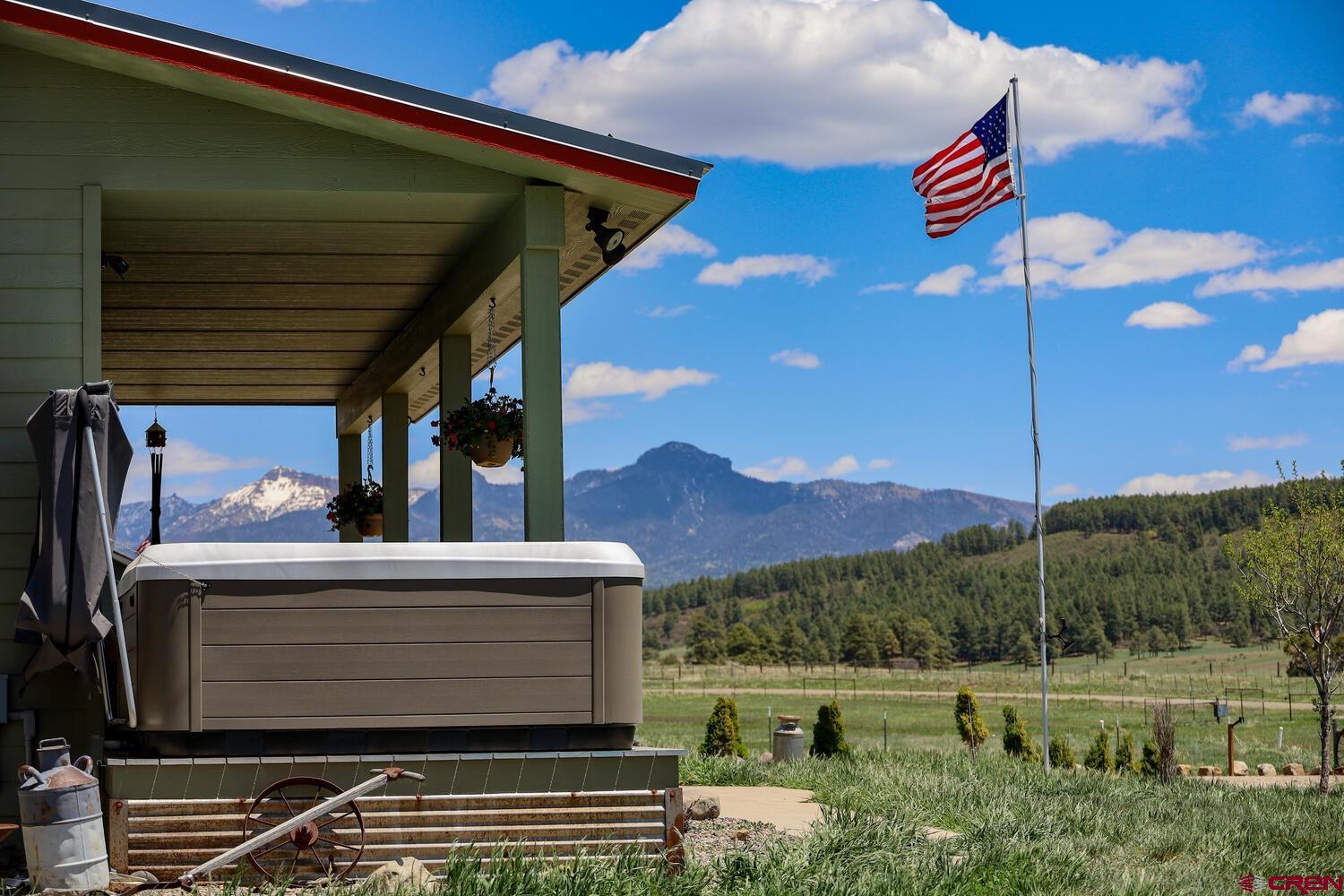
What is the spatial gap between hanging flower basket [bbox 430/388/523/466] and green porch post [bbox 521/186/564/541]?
3.15 ft

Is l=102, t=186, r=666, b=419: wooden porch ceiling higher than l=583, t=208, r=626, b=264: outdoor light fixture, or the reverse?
l=102, t=186, r=666, b=419: wooden porch ceiling

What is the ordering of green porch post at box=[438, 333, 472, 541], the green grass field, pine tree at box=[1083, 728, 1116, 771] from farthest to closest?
1. the green grass field
2. pine tree at box=[1083, 728, 1116, 771]
3. green porch post at box=[438, 333, 472, 541]

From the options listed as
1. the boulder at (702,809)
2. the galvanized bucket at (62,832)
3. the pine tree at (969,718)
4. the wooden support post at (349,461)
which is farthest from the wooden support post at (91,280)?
the pine tree at (969,718)

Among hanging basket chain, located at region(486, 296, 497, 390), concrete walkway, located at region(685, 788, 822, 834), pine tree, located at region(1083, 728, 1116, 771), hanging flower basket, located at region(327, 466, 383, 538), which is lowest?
pine tree, located at region(1083, 728, 1116, 771)

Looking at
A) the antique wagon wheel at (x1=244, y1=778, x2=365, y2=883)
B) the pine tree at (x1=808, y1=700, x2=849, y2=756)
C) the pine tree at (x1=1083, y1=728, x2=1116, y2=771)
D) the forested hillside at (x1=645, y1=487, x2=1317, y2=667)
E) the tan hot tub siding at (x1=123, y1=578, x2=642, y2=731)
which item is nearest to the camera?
the antique wagon wheel at (x1=244, y1=778, x2=365, y2=883)

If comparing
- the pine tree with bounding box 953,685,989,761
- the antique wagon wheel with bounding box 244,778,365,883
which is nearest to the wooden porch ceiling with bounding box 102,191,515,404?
the antique wagon wheel with bounding box 244,778,365,883

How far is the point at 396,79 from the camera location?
26.0ft

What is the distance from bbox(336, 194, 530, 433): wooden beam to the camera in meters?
8.85

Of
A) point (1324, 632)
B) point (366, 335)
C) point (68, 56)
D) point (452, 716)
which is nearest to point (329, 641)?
point (452, 716)

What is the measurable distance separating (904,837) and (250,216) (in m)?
5.54

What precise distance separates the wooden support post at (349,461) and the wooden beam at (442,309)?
0.68ft

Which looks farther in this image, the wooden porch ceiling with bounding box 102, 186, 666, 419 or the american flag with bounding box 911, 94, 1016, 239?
the american flag with bounding box 911, 94, 1016, 239

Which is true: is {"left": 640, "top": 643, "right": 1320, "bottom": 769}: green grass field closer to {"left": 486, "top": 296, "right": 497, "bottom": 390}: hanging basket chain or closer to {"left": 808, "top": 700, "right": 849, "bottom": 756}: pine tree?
{"left": 808, "top": 700, "right": 849, "bottom": 756}: pine tree

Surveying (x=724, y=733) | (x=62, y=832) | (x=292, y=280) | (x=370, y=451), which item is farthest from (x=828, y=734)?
(x=62, y=832)
